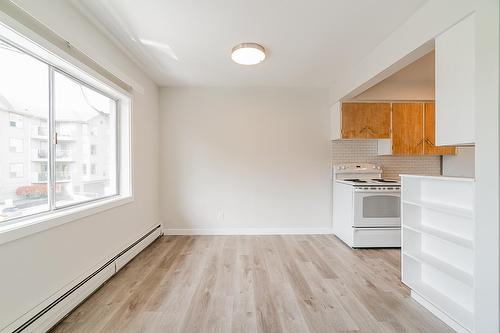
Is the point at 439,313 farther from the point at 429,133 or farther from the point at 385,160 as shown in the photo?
the point at 429,133

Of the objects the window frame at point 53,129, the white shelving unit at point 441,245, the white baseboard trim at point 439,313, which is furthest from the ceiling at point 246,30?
the white baseboard trim at point 439,313

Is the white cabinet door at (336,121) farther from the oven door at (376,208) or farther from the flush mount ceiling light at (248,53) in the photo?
the flush mount ceiling light at (248,53)

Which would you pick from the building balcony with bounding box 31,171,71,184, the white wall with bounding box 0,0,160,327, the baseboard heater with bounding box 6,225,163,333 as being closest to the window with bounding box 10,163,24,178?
the building balcony with bounding box 31,171,71,184

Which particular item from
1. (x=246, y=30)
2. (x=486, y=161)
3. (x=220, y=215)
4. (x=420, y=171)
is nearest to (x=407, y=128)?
(x=420, y=171)

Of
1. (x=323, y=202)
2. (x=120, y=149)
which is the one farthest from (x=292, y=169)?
(x=120, y=149)

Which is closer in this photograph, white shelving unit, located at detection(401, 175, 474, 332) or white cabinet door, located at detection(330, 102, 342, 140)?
white shelving unit, located at detection(401, 175, 474, 332)

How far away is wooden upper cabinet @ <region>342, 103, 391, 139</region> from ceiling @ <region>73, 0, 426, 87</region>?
78 centimetres

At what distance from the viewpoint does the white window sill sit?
1475mm

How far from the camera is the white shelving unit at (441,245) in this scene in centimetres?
174

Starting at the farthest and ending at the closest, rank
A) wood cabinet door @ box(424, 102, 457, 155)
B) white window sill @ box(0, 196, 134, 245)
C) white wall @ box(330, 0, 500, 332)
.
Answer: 1. wood cabinet door @ box(424, 102, 457, 155)
2. white window sill @ box(0, 196, 134, 245)
3. white wall @ box(330, 0, 500, 332)

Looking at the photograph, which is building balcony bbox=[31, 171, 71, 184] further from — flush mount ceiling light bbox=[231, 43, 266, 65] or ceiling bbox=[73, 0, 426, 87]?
flush mount ceiling light bbox=[231, 43, 266, 65]

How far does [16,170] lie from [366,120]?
4.18m

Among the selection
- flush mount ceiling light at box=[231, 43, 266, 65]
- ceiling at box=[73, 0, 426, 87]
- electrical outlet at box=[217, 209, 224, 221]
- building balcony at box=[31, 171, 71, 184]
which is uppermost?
ceiling at box=[73, 0, 426, 87]

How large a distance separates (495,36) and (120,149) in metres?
3.56
